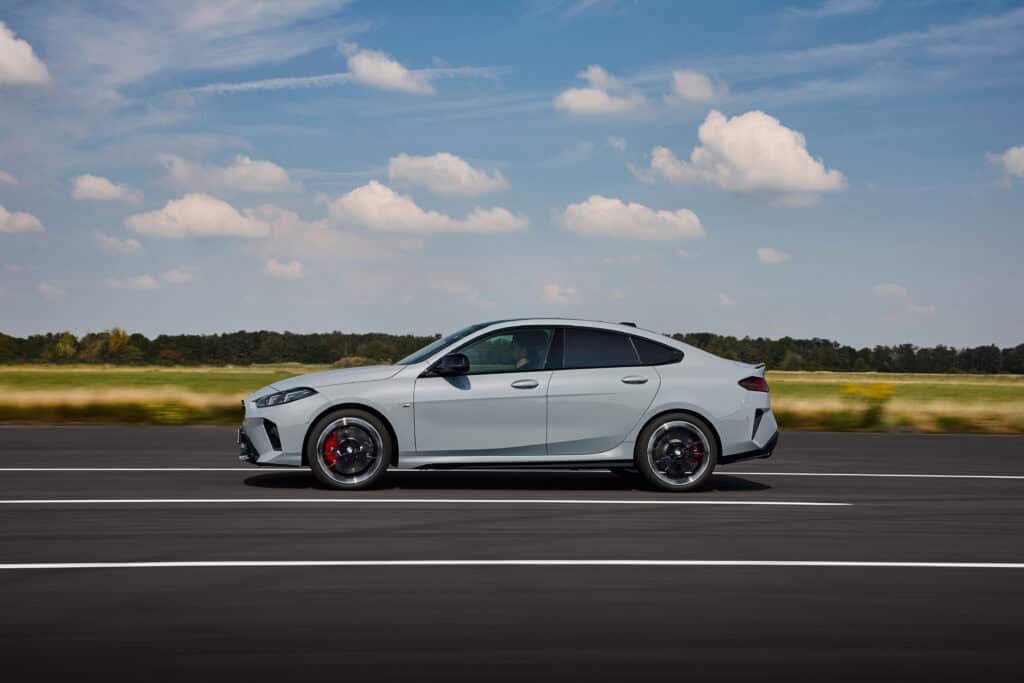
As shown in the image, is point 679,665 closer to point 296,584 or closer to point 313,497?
point 296,584

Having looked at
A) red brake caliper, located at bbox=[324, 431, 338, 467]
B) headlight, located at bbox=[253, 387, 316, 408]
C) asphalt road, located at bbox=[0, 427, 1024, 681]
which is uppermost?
headlight, located at bbox=[253, 387, 316, 408]

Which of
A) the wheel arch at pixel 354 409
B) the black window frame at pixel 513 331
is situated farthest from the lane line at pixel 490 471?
the black window frame at pixel 513 331

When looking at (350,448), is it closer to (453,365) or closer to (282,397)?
(282,397)

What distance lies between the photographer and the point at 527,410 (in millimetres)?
11383

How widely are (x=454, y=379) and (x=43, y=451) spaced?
6.92 m

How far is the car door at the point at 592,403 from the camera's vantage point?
11.4 metres

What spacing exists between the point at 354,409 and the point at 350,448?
37 cm

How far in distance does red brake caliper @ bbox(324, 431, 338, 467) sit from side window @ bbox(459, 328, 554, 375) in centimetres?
142

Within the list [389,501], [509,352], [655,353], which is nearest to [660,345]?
[655,353]

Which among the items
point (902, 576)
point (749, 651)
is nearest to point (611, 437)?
point (902, 576)

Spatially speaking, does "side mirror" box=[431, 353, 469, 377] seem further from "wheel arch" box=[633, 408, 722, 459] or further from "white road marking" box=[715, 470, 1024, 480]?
"white road marking" box=[715, 470, 1024, 480]

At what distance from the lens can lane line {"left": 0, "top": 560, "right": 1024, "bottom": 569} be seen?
7402mm

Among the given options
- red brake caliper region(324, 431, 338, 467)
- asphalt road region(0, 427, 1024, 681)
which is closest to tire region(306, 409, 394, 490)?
red brake caliper region(324, 431, 338, 467)

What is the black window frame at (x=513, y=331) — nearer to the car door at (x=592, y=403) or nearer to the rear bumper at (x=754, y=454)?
the car door at (x=592, y=403)
